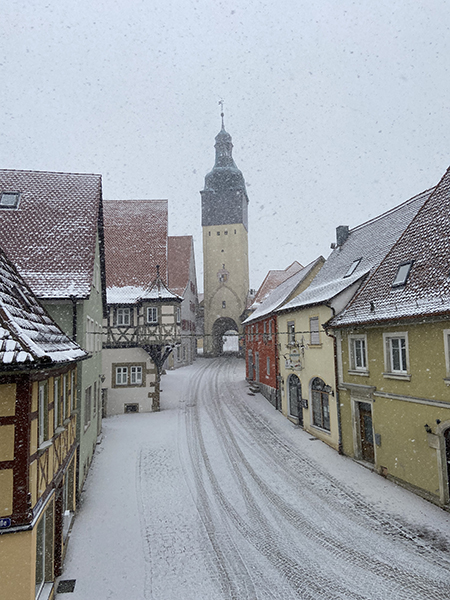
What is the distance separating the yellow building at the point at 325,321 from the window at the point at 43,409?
10135 mm

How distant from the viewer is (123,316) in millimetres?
21703

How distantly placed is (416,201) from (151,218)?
16.5 meters

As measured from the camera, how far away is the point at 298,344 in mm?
18656

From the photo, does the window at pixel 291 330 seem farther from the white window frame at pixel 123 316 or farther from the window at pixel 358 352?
the white window frame at pixel 123 316

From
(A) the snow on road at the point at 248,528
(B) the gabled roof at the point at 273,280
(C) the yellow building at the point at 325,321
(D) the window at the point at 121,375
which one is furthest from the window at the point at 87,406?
(B) the gabled roof at the point at 273,280

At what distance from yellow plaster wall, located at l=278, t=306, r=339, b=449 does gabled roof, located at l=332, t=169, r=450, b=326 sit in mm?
1759

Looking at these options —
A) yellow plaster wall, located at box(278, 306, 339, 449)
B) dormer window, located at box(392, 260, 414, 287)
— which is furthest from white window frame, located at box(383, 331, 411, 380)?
yellow plaster wall, located at box(278, 306, 339, 449)

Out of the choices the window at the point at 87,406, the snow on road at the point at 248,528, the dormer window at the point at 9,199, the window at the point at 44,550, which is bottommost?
the snow on road at the point at 248,528

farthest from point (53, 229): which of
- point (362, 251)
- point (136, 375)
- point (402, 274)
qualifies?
point (362, 251)

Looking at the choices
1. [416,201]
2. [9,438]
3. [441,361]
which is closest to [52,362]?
[9,438]

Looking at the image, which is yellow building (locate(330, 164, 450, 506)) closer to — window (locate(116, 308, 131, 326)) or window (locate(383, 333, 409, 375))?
window (locate(383, 333, 409, 375))

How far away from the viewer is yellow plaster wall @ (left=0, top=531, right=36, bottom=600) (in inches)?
200

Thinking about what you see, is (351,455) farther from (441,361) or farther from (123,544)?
(123,544)

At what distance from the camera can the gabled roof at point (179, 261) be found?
39.8 m
